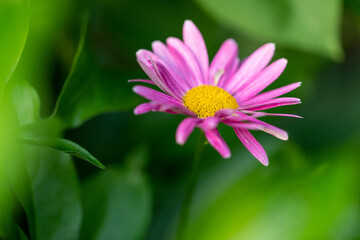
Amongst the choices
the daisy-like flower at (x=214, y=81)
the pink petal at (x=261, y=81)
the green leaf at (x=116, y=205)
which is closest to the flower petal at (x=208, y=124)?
the daisy-like flower at (x=214, y=81)

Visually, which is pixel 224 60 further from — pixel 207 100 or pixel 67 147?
pixel 67 147

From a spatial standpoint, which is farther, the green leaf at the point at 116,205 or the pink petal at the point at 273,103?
the green leaf at the point at 116,205

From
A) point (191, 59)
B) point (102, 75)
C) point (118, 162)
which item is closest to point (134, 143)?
point (118, 162)

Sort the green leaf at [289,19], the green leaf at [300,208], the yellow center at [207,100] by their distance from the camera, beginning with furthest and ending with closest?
the green leaf at [289,19]
the yellow center at [207,100]
the green leaf at [300,208]

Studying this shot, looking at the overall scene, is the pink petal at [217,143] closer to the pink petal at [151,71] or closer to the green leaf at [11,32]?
the pink petal at [151,71]

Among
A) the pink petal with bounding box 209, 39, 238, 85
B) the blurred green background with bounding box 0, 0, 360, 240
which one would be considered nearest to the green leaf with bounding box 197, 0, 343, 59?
the blurred green background with bounding box 0, 0, 360, 240

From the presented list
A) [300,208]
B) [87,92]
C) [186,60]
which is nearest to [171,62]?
[186,60]

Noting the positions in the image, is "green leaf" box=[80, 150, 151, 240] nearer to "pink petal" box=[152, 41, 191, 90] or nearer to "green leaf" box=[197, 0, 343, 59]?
"pink petal" box=[152, 41, 191, 90]
